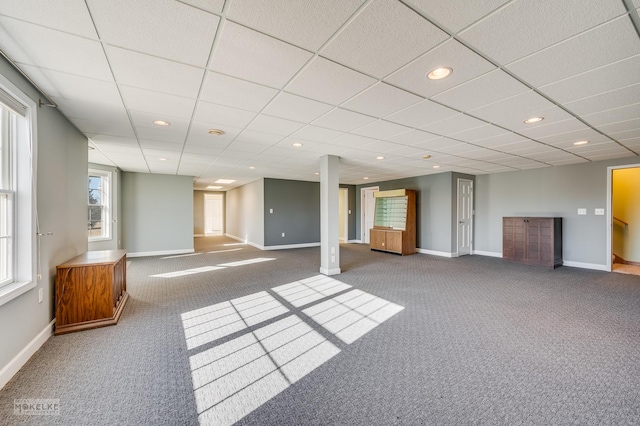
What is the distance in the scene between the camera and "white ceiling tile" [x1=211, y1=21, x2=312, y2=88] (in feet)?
5.36

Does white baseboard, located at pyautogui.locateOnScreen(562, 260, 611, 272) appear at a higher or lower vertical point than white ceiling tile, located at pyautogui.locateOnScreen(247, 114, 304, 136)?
lower

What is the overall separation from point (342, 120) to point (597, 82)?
7.41 ft

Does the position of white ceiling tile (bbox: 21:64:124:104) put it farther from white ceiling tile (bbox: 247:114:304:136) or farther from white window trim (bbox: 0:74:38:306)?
white ceiling tile (bbox: 247:114:304:136)

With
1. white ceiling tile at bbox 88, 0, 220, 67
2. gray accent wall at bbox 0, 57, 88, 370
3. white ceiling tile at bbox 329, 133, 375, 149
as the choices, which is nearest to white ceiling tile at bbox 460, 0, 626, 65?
white ceiling tile at bbox 88, 0, 220, 67

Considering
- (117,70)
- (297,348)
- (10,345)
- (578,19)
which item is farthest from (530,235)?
(10,345)

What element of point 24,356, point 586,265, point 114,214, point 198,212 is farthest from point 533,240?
point 198,212

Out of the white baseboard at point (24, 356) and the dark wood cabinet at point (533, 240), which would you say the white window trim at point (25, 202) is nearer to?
the white baseboard at point (24, 356)

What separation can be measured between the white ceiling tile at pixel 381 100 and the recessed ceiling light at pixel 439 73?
0.31 meters

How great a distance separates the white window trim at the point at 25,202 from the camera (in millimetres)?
2154

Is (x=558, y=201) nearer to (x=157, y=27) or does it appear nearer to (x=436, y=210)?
(x=436, y=210)

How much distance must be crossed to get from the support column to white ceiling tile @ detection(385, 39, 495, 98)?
9.13ft

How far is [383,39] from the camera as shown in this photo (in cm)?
165

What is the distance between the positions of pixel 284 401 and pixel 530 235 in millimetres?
6677

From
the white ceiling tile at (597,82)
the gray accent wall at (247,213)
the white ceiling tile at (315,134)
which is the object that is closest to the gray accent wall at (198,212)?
the gray accent wall at (247,213)
